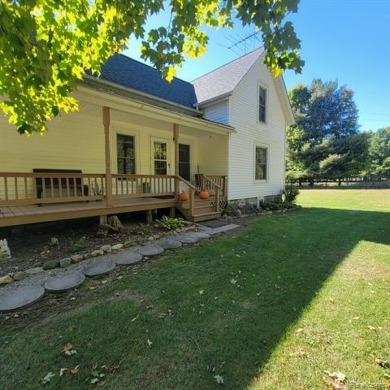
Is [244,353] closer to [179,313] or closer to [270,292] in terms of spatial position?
[179,313]

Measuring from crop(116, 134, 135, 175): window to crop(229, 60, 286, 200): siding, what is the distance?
3.91m

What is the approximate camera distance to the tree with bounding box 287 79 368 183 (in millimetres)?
30719

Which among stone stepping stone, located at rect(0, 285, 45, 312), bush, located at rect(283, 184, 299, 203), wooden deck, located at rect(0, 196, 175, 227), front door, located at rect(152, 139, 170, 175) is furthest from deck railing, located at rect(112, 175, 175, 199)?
bush, located at rect(283, 184, 299, 203)

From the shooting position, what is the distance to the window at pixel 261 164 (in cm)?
1157

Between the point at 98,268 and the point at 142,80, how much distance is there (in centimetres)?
825

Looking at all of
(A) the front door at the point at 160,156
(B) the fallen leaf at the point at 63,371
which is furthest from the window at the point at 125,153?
(B) the fallen leaf at the point at 63,371

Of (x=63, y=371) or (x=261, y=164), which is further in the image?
(x=261, y=164)

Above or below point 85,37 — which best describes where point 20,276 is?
below

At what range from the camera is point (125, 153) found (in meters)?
8.68

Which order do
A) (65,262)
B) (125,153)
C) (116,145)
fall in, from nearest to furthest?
(65,262)
(116,145)
(125,153)

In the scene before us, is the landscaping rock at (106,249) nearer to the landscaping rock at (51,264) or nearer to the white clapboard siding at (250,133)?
the landscaping rock at (51,264)

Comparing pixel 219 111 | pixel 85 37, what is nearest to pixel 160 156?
pixel 219 111

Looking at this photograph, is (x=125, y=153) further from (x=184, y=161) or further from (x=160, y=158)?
(x=184, y=161)

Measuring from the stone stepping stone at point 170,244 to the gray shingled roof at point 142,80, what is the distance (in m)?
5.99
